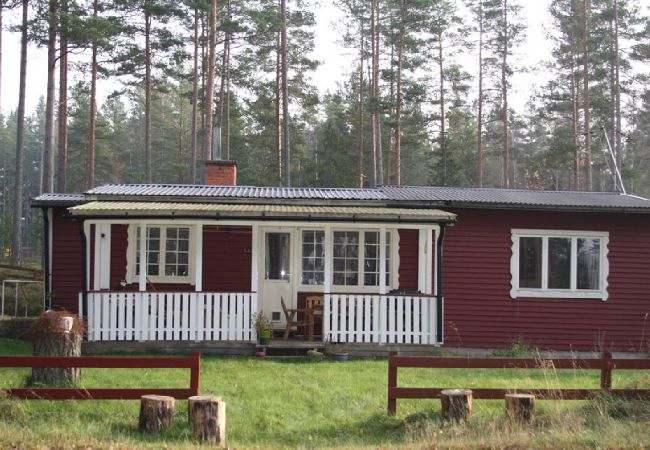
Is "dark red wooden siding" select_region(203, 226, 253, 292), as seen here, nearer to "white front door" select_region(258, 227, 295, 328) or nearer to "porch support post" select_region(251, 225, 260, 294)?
"white front door" select_region(258, 227, 295, 328)

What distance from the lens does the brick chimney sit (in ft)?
→ 52.1

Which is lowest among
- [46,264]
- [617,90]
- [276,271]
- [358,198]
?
[276,271]

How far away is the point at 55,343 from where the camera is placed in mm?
9156

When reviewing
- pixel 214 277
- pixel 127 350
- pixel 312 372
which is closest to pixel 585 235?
pixel 312 372

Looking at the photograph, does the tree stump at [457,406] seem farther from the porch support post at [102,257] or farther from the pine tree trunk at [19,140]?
the pine tree trunk at [19,140]

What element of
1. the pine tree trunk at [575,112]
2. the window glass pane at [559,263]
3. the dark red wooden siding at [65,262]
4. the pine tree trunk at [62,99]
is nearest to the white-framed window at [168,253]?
the dark red wooden siding at [65,262]

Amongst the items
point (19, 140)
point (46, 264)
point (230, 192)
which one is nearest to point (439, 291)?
point (230, 192)

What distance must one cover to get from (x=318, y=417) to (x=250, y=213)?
181 inches

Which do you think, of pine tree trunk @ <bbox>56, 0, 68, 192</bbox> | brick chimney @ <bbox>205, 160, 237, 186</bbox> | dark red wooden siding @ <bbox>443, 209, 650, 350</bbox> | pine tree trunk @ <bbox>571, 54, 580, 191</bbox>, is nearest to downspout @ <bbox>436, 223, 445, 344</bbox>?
dark red wooden siding @ <bbox>443, 209, 650, 350</bbox>

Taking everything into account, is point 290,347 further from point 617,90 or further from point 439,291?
point 617,90

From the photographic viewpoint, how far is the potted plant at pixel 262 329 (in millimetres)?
12172

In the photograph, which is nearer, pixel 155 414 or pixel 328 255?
pixel 155 414

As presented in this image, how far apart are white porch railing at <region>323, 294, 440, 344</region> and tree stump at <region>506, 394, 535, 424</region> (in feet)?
15.7

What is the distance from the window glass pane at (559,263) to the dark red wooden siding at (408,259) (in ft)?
8.75
